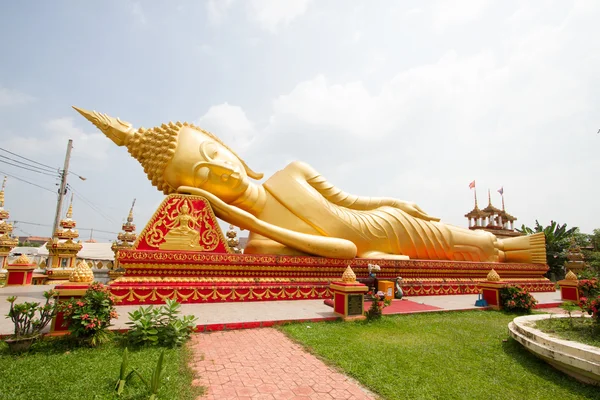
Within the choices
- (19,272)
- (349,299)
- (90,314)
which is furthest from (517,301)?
(19,272)

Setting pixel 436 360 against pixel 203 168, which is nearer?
pixel 436 360

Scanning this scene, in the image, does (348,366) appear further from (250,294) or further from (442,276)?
(442,276)

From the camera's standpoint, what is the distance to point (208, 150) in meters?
9.71

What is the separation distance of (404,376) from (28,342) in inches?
190

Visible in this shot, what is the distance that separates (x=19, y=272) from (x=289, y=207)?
9.76 meters

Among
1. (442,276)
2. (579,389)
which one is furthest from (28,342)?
(442,276)

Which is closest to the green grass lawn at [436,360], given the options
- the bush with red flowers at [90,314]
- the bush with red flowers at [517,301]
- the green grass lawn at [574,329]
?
the green grass lawn at [574,329]

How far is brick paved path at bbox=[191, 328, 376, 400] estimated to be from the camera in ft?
11.0

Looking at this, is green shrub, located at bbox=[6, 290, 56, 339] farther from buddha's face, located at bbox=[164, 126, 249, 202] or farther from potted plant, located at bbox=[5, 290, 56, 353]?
buddha's face, located at bbox=[164, 126, 249, 202]

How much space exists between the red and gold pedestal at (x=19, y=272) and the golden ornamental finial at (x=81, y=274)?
881 centimetres

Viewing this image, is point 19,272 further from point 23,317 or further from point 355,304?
point 355,304

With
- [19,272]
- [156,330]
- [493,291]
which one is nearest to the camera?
[156,330]

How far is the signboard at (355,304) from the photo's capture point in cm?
685

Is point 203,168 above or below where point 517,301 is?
above
